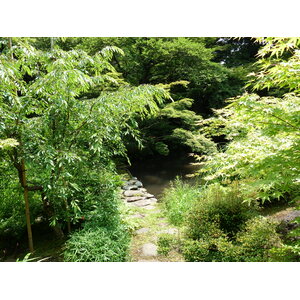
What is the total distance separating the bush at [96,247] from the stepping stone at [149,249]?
28 cm

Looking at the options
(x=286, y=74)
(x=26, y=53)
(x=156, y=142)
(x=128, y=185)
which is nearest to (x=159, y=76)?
(x=156, y=142)

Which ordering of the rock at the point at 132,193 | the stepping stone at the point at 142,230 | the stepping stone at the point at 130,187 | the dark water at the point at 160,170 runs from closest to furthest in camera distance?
the stepping stone at the point at 142,230, the rock at the point at 132,193, the stepping stone at the point at 130,187, the dark water at the point at 160,170

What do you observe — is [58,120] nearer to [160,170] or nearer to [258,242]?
[258,242]

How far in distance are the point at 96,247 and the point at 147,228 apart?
1.03 m

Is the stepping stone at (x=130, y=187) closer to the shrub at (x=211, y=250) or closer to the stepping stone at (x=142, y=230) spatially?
the stepping stone at (x=142, y=230)

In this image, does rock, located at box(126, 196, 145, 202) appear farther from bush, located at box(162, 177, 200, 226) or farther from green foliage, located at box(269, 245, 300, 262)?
green foliage, located at box(269, 245, 300, 262)

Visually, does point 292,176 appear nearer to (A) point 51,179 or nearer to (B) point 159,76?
(A) point 51,179

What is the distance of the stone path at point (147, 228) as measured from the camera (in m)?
2.28

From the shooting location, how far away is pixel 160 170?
6348 mm

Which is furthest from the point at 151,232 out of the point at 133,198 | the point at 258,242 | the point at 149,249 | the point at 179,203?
the point at 133,198

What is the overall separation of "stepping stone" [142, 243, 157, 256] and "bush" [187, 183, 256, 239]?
1.34 ft

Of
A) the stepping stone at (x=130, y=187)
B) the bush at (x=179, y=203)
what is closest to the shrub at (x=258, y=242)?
the bush at (x=179, y=203)
